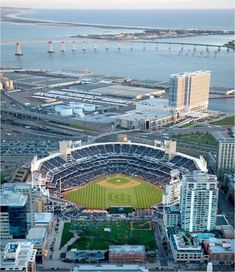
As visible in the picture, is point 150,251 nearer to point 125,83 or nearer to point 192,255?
point 192,255

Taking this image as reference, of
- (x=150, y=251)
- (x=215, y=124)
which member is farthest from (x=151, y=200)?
(x=215, y=124)

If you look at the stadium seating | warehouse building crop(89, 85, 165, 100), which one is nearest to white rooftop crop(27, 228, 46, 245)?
the stadium seating

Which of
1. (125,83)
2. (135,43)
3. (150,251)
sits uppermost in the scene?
(135,43)

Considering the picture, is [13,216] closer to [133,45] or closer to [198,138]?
[198,138]

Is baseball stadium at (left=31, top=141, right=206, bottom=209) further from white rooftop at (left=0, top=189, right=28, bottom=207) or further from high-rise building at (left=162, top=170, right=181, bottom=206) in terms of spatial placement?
white rooftop at (left=0, top=189, right=28, bottom=207)

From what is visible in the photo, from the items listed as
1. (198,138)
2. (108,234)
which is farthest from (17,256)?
(198,138)

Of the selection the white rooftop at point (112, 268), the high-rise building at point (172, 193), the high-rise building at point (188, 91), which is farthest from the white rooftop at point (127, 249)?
the high-rise building at point (188, 91)
